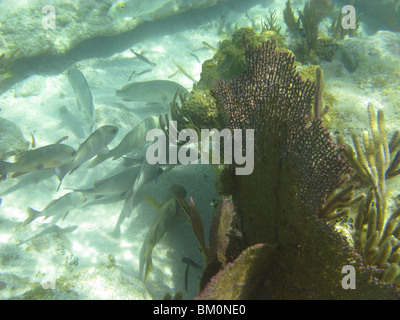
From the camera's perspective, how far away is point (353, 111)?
3100 millimetres

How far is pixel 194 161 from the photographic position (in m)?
3.59

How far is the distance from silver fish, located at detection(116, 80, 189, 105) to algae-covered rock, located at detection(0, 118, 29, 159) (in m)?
1.99

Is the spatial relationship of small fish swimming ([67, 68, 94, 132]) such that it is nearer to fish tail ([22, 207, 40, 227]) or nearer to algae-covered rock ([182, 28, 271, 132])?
fish tail ([22, 207, 40, 227])

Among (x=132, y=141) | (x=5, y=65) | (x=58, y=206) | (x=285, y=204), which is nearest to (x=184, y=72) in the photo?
(x=132, y=141)

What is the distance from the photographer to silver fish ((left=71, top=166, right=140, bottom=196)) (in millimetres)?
3324

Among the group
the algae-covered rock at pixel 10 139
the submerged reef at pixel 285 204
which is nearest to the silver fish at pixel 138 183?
the submerged reef at pixel 285 204

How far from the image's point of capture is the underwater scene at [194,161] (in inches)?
67.9

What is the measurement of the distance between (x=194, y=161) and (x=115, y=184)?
1198 mm

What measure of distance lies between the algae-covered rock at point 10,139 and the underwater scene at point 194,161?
2 cm

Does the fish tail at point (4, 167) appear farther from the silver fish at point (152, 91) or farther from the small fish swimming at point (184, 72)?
the small fish swimming at point (184, 72)

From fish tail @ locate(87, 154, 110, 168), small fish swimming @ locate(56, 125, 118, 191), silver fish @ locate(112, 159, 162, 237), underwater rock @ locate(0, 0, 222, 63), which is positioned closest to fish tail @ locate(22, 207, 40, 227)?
small fish swimming @ locate(56, 125, 118, 191)

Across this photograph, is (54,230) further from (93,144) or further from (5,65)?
(5,65)

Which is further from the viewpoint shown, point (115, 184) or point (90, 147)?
point (90, 147)
